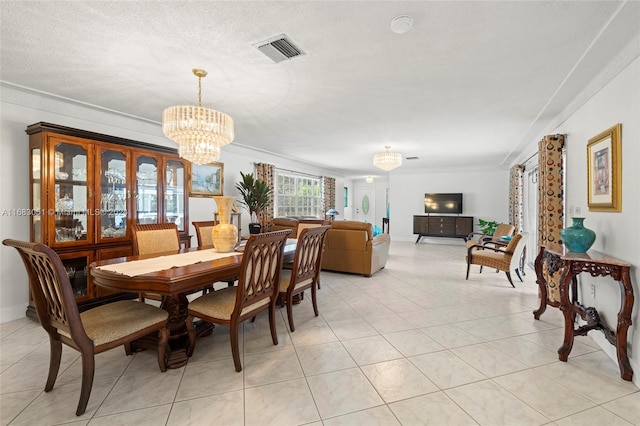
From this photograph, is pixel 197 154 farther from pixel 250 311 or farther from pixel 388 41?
pixel 388 41

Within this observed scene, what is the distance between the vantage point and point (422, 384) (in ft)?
6.22

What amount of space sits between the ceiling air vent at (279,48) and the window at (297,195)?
16.8 feet

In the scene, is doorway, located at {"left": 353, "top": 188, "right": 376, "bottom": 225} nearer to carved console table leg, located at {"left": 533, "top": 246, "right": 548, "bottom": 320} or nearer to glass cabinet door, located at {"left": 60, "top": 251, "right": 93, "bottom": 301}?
carved console table leg, located at {"left": 533, "top": 246, "right": 548, "bottom": 320}

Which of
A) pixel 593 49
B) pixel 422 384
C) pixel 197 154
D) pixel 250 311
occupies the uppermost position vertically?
pixel 593 49

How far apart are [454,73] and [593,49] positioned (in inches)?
36.9

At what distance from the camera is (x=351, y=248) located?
475cm

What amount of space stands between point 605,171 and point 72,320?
390cm

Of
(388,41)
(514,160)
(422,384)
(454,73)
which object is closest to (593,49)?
(454,73)

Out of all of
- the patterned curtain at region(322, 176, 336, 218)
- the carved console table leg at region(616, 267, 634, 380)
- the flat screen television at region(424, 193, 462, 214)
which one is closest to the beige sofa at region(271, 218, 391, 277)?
the carved console table leg at region(616, 267, 634, 380)

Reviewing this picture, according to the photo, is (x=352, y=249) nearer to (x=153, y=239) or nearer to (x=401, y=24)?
(x=153, y=239)

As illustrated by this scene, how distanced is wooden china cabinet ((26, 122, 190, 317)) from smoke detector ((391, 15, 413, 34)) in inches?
131

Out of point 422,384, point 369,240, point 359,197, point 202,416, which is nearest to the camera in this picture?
point 202,416

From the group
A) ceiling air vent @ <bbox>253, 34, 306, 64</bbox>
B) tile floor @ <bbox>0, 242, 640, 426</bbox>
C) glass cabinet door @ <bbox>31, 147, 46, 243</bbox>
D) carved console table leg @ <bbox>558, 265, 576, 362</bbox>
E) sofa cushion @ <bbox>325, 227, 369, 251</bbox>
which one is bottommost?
tile floor @ <bbox>0, 242, 640, 426</bbox>

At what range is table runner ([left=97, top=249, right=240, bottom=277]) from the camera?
2.02 meters
